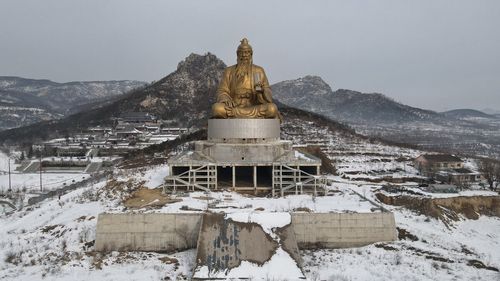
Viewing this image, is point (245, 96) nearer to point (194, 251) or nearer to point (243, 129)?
point (243, 129)

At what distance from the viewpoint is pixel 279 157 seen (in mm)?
19406

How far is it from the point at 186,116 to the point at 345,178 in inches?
2091

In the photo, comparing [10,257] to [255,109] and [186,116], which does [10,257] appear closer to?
[255,109]

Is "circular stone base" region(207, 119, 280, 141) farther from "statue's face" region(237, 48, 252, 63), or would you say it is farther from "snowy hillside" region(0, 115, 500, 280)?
"statue's face" region(237, 48, 252, 63)

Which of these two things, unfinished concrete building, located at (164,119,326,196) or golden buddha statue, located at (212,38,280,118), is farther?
golden buddha statue, located at (212,38,280,118)

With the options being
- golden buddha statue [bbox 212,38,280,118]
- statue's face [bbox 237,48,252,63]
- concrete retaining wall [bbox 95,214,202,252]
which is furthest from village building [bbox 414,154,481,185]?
concrete retaining wall [bbox 95,214,202,252]

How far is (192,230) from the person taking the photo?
45.1 feet

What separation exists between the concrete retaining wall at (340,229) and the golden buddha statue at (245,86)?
7.81 m

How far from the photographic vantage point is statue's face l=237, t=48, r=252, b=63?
21047 millimetres

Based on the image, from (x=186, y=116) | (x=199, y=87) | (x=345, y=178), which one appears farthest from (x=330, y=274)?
(x=199, y=87)

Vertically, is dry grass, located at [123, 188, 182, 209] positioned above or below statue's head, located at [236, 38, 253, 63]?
below

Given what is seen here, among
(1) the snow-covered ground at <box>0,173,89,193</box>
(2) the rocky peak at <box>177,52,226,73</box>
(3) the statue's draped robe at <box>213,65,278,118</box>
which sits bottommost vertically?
(1) the snow-covered ground at <box>0,173,89,193</box>

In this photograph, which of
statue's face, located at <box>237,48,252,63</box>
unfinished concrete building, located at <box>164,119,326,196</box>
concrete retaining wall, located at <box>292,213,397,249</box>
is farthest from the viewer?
statue's face, located at <box>237,48,252,63</box>

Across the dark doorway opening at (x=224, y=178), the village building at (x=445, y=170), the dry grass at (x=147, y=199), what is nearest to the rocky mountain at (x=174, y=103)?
the village building at (x=445, y=170)
